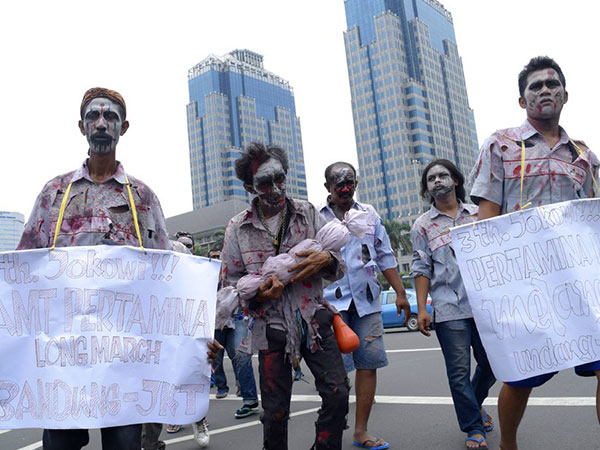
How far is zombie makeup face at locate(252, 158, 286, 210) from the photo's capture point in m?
3.54

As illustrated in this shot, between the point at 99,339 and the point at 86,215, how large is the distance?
26.0 inches

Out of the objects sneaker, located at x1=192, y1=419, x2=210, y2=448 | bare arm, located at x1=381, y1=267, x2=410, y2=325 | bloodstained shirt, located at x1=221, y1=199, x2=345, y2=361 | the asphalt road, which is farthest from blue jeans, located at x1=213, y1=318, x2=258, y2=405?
bloodstained shirt, located at x1=221, y1=199, x2=345, y2=361

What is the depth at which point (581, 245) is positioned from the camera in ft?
9.80

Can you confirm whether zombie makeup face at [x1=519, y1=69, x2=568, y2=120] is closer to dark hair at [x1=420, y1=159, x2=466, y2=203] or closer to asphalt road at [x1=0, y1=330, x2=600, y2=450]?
dark hair at [x1=420, y1=159, x2=466, y2=203]

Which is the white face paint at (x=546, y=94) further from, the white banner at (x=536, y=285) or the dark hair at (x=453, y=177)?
the dark hair at (x=453, y=177)

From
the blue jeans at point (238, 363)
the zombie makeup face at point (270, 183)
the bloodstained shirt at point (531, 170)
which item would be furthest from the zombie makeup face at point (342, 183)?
the blue jeans at point (238, 363)

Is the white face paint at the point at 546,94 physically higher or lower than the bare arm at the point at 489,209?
higher

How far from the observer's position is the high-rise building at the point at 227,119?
132 metres

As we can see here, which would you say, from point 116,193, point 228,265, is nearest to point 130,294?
point 116,193

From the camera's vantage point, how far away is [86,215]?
9.51ft

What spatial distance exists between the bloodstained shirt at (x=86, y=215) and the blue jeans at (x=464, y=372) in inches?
95.4

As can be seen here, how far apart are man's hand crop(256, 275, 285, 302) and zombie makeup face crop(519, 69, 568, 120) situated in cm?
178

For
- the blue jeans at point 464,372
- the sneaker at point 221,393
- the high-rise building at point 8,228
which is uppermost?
the high-rise building at point 8,228

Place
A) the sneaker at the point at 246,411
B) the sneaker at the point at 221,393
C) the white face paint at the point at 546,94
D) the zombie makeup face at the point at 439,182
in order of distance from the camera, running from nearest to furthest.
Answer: the white face paint at the point at 546,94 < the zombie makeup face at the point at 439,182 < the sneaker at the point at 246,411 < the sneaker at the point at 221,393
